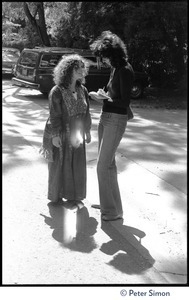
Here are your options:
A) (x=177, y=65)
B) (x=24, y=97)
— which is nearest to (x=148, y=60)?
(x=177, y=65)

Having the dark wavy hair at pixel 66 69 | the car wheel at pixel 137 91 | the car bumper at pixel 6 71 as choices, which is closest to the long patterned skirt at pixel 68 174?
the dark wavy hair at pixel 66 69

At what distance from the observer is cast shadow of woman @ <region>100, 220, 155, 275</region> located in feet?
12.6

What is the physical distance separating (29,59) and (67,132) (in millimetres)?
11214

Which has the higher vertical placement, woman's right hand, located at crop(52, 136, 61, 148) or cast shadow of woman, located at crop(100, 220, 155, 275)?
woman's right hand, located at crop(52, 136, 61, 148)

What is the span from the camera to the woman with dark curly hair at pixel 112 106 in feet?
14.4

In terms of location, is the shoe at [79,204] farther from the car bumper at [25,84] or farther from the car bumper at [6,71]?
the car bumper at [6,71]

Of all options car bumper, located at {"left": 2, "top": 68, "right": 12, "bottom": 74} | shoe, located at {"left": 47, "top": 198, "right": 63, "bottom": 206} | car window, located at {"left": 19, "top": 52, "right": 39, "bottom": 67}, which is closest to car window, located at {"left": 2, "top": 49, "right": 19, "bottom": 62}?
car bumper, located at {"left": 2, "top": 68, "right": 12, "bottom": 74}

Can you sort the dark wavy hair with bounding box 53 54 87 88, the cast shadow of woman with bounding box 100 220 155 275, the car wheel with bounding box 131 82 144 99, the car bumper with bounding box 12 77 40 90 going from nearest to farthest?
the cast shadow of woman with bounding box 100 220 155 275
the dark wavy hair with bounding box 53 54 87 88
the car bumper with bounding box 12 77 40 90
the car wheel with bounding box 131 82 144 99

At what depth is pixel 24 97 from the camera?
15.8 meters

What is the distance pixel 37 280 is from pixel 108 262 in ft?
2.18

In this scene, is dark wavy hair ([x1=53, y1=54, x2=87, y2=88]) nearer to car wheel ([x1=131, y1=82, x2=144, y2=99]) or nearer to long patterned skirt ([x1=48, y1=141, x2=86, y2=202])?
long patterned skirt ([x1=48, y1=141, x2=86, y2=202])

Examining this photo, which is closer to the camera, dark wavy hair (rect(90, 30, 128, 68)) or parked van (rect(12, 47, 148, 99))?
dark wavy hair (rect(90, 30, 128, 68))

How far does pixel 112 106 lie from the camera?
4461mm

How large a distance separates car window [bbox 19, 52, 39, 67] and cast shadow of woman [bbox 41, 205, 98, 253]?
10879 millimetres
